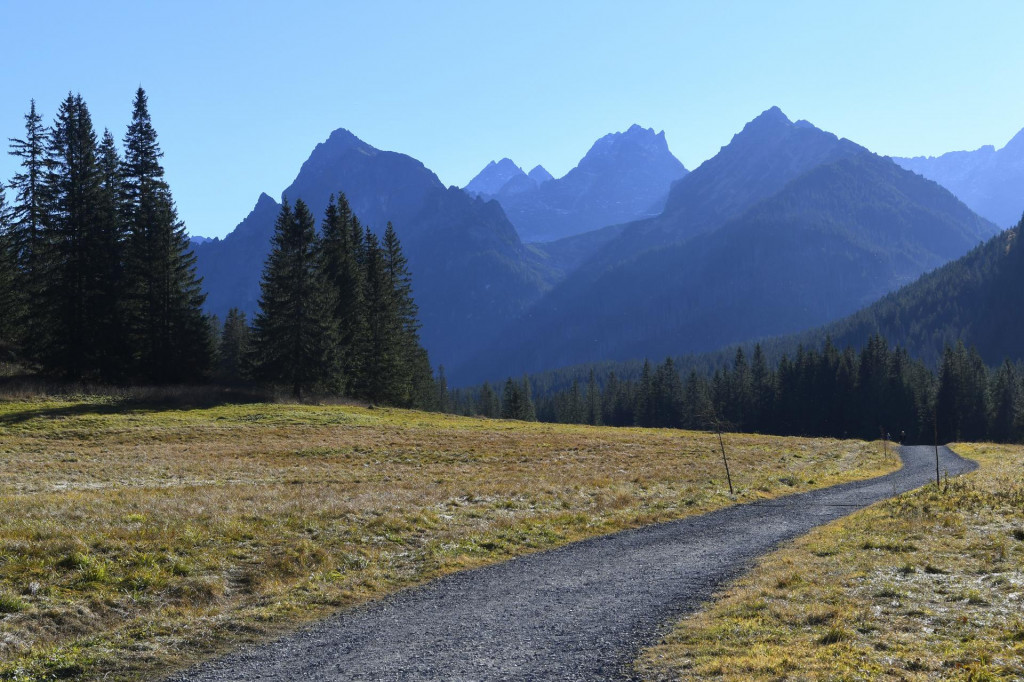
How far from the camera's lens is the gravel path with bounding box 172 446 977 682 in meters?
10.4

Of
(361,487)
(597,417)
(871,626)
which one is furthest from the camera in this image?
(597,417)

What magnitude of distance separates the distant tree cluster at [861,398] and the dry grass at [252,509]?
68.8 metres

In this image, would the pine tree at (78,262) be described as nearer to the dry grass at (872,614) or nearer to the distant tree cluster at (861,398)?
the dry grass at (872,614)

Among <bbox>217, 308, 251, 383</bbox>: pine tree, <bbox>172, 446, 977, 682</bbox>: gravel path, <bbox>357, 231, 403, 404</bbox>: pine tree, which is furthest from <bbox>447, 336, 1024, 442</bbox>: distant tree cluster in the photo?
<bbox>172, 446, 977, 682</bbox>: gravel path

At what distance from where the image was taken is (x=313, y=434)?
4516cm

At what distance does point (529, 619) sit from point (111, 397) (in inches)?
1882

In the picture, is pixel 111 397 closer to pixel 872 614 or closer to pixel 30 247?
pixel 30 247

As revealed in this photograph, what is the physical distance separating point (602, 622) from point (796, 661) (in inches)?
152

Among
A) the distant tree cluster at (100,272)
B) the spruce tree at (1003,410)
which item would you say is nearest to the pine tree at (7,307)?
the distant tree cluster at (100,272)

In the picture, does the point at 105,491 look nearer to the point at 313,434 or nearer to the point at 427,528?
the point at 427,528

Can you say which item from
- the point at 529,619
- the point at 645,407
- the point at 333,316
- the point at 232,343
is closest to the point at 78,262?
the point at 333,316

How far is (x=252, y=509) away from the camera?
20.6 m

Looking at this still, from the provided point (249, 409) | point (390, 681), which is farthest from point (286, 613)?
point (249, 409)

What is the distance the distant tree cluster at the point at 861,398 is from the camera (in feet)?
379
